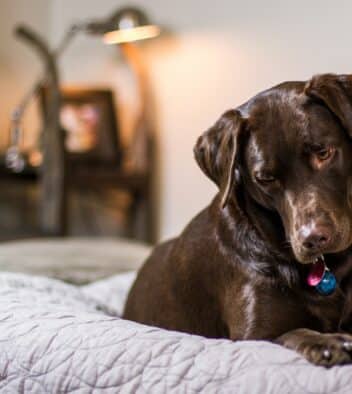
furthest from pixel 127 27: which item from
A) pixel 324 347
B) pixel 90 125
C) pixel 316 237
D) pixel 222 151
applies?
pixel 324 347

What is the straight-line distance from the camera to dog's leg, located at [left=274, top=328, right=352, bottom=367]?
1197 mm

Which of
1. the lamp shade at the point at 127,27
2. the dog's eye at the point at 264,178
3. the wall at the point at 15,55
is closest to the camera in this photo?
the dog's eye at the point at 264,178

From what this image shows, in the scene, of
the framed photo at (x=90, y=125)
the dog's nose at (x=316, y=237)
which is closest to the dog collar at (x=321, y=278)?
the dog's nose at (x=316, y=237)

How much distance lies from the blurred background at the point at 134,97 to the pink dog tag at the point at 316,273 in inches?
64.7

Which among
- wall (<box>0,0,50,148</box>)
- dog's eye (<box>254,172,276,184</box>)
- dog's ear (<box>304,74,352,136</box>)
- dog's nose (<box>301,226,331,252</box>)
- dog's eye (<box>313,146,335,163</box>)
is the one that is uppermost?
wall (<box>0,0,50,148</box>)

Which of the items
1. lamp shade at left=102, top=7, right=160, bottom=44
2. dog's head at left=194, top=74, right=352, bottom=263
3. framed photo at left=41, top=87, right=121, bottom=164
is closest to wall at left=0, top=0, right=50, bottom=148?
framed photo at left=41, top=87, right=121, bottom=164

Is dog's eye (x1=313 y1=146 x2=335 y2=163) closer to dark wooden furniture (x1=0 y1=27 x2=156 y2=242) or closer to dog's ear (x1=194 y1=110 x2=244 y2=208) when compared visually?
Answer: dog's ear (x1=194 y1=110 x2=244 y2=208)

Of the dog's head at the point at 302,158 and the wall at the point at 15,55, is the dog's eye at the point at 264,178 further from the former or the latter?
the wall at the point at 15,55

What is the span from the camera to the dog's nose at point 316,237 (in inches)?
52.0

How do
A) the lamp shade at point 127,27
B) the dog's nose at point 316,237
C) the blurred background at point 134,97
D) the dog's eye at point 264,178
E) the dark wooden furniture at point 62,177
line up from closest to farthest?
the dog's nose at point 316,237, the dog's eye at point 264,178, the blurred background at point 134,97, the lamp shade at point 127,27, the dark wooden furniture at point 62,177

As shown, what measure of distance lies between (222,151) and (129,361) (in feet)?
1.54

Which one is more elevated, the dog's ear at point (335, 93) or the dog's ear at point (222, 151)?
the dog's ear at point (335, 93)

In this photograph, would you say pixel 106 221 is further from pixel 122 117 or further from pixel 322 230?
pixel 322 230

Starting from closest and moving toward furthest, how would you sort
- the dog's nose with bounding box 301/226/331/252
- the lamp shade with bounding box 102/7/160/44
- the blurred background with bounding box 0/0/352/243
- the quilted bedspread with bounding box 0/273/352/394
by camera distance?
1. the quilted bedspread with bounding box 0/273/352/394
2. the dog's nose with bounding box 301/226/331/252
3. the blurred background with bounding box 0/0/352/243
4. the lamp shade with bounding box 102/7/160/44
